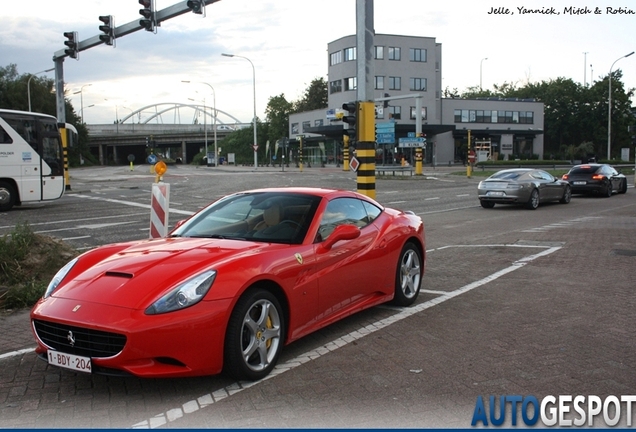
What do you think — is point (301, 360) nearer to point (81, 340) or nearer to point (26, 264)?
point (81, 340)

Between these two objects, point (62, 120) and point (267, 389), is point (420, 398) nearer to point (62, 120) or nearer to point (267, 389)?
point (267, 389)

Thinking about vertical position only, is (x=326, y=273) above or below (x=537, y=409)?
above

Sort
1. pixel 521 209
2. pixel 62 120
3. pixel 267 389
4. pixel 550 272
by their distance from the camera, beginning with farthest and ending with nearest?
pixel 62 120
pixel 521 209
pixel 550 272
pixel 267 389

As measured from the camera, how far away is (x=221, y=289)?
434 centimetres

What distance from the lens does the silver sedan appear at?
19.7 m

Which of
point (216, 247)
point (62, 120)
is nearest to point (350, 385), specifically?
point (216, 247)

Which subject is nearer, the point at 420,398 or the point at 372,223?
the point at 420,398

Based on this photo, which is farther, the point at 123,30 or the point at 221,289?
the point at 123,30

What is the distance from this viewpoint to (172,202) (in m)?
23.4

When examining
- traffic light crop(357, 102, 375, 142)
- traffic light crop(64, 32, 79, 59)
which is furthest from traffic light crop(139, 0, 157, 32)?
traffic light crop(357, 102, 375, 142)

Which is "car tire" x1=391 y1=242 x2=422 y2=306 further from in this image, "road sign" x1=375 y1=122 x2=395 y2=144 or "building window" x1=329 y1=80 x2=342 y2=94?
"building window" x1=329 y1=80 x2=342 y2=94

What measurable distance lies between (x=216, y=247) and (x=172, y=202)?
19005 mm

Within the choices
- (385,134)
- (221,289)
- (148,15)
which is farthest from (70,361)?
(385,134)

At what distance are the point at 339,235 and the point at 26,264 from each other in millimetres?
4555
